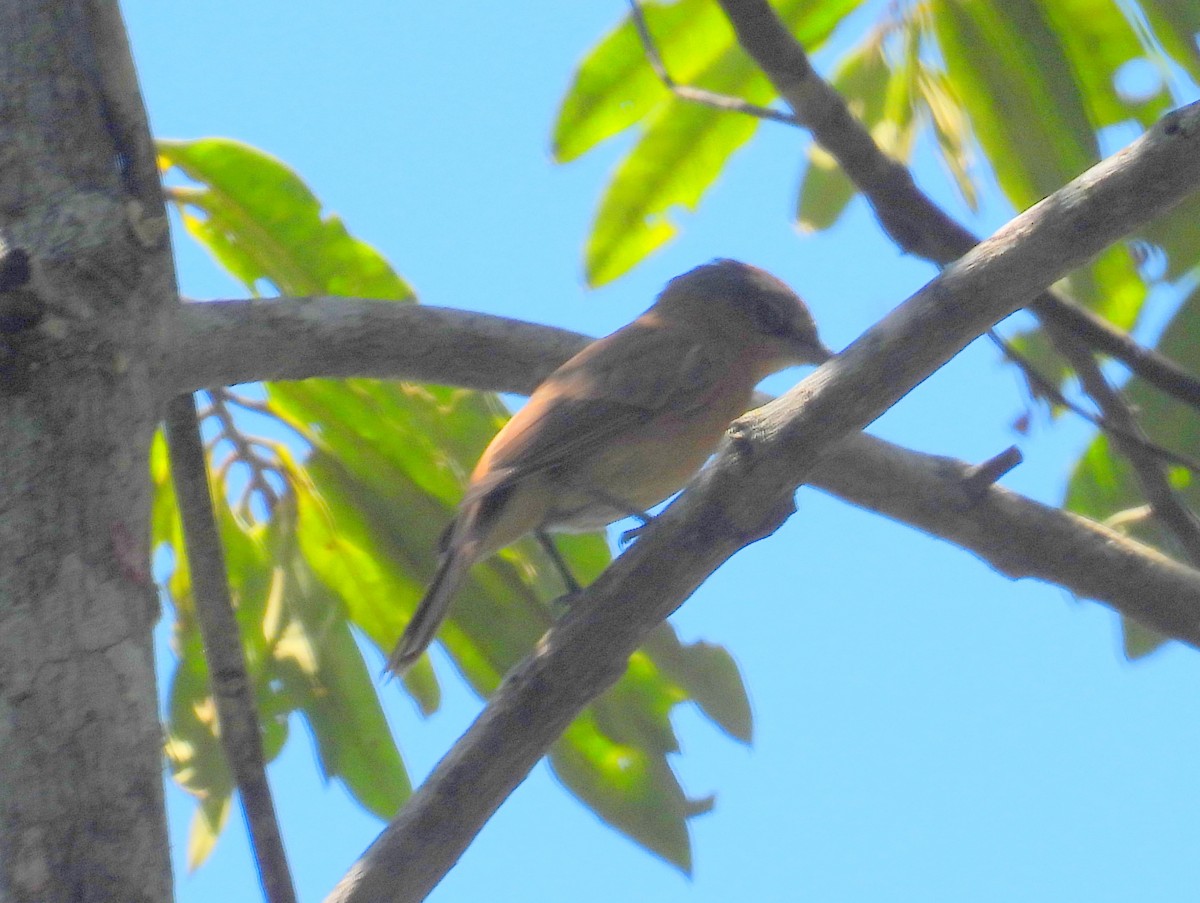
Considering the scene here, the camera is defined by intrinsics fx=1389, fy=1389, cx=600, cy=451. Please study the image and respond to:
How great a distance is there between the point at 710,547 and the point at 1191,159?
1.19 meters

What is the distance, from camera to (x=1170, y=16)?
3629 mm

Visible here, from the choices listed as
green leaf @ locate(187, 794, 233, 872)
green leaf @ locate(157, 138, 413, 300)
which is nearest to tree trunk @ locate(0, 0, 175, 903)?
green leaf @ locate(157, 138, 413, 300)

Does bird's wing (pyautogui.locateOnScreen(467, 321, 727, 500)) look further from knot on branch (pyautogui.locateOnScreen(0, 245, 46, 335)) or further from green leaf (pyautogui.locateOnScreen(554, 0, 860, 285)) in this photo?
knot on branch (pyautogui.locateOnScreen(0, 245, 46, 335))

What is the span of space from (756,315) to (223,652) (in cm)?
283

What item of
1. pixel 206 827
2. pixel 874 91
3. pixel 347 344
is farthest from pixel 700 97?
pixel 206 827

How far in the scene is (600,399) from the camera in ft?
14.2

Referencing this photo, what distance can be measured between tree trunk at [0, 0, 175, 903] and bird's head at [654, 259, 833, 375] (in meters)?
2.66

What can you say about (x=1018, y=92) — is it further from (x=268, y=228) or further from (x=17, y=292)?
(x=17, y=292)

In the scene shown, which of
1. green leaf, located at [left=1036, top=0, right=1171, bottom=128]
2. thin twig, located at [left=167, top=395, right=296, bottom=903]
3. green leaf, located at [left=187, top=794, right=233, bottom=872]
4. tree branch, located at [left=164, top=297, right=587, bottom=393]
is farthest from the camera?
green leaf, located at [left=187, top=794, right=233, bottom=872]

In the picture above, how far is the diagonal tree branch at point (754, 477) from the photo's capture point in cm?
246

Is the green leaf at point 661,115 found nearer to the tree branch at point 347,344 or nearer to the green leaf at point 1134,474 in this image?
the tree branch at point 347,344

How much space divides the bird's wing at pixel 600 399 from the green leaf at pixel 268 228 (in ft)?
1.77

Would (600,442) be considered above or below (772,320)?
below

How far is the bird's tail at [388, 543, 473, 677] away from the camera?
360 centimetres
